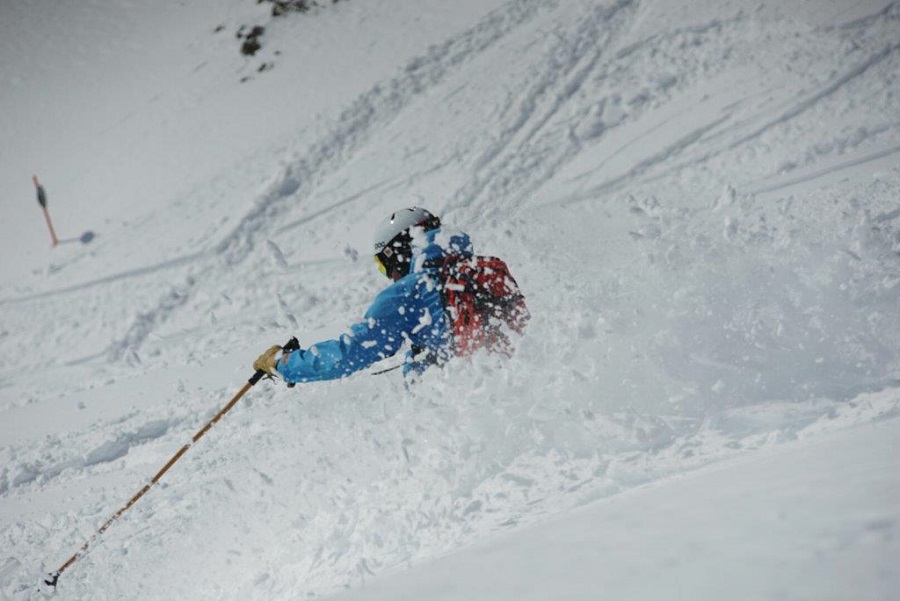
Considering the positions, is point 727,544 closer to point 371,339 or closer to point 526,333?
point 371,339

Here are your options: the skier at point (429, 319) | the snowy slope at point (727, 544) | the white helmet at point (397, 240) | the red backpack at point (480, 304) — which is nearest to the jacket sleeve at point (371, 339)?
the skier at point (429, 319)

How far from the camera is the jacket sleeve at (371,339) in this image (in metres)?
3.68

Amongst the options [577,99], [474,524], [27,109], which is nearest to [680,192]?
[577,99]

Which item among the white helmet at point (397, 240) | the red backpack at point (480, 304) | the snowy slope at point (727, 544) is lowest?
the snowy slope at point (727, 544)

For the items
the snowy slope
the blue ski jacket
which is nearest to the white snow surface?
the snowy slope

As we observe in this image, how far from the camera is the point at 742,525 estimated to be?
140cm

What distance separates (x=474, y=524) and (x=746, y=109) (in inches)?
273

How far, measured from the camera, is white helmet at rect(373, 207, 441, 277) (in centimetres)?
411

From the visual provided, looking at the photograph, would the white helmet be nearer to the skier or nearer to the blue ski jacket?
the skier

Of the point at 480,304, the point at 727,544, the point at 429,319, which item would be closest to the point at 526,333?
the point at 480,304

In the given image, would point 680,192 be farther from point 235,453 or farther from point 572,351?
point 235,453

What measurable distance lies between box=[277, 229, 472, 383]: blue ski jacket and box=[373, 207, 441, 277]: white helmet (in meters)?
0.24

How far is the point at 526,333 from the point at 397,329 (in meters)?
0.88

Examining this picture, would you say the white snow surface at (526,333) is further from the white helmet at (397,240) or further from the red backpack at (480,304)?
the white helmet at (397,240)
